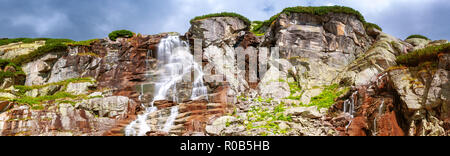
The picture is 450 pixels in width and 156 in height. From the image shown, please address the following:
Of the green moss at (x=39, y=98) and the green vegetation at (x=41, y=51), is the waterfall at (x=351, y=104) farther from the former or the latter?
the green vegetation at (x=41, y=51)

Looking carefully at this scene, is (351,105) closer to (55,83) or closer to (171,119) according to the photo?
(171,119)

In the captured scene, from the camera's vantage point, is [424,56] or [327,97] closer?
[424,56]

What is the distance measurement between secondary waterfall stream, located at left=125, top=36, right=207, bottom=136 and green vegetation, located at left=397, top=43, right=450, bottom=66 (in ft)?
47.3

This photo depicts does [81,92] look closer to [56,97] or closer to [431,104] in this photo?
[56,97]

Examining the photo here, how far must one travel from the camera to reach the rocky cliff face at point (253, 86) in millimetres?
16625

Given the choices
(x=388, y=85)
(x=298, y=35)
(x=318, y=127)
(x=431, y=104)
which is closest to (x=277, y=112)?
(x=318, y=127)

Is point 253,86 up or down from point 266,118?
up

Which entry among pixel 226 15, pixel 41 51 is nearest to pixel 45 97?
pixel 41 51

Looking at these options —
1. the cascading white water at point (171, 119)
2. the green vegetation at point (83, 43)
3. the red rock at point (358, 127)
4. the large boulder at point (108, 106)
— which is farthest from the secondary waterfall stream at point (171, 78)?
the red rock at point (358, 127)

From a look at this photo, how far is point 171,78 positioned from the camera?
27.9m

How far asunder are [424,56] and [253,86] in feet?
48.4

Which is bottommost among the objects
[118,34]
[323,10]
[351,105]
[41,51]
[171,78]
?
[351,105]

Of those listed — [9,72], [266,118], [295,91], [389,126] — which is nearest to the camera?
[389,126]

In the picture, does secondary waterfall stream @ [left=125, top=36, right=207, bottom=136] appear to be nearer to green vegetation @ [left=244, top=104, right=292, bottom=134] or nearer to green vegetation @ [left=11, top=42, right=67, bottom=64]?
green vegetation @ [left=244, top=104, right=292, bottom=134]
